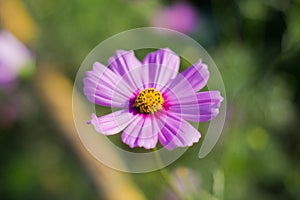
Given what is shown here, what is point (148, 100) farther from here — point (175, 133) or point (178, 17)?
point (178, 17)

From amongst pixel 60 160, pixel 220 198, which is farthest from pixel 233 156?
pixel 220 198

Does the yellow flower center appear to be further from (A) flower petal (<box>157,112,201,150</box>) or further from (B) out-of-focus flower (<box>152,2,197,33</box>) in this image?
(B) out-of-focus flower (<box>152,2,197,33</box>)

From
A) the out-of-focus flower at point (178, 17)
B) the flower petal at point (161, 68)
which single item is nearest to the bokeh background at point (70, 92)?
the out-of-focus flower at point (178, 17)

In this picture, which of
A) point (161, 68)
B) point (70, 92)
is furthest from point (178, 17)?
point (161, 68)

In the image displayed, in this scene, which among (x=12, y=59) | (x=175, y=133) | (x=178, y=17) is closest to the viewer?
(x=175, y=133)

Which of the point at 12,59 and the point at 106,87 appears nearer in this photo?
the point at 106,87
